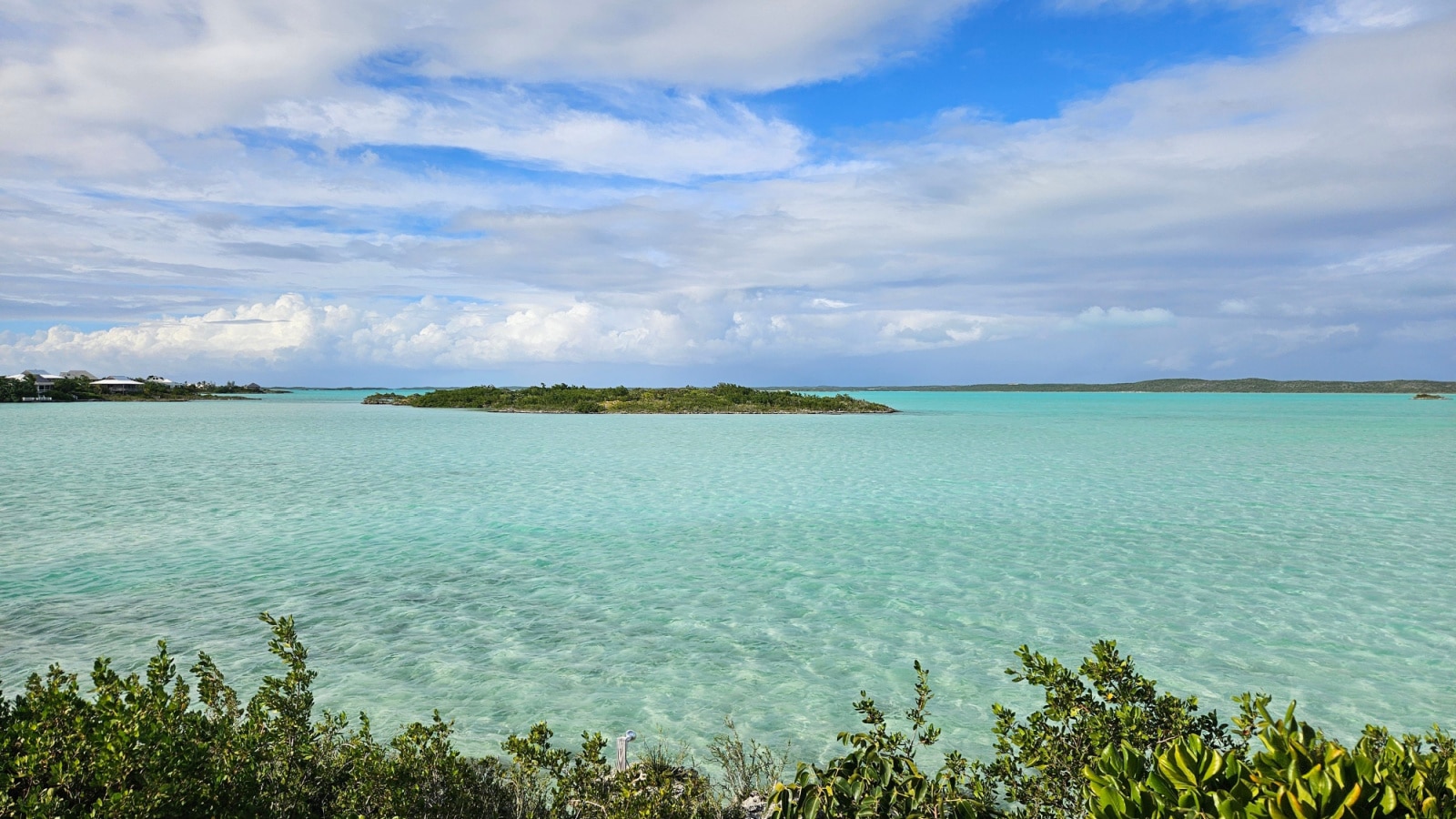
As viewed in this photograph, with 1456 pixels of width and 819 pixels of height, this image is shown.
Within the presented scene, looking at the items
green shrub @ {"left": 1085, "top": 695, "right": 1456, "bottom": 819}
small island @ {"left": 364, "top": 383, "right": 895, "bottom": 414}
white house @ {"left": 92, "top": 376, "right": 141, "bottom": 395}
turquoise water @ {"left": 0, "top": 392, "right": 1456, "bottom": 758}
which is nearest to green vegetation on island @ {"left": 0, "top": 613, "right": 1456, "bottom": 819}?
green shrub @ {"left": 1085, "top": 695, "right": 1456, "bottom": 819}

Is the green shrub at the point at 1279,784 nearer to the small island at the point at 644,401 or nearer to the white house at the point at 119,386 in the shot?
the small island at the point at 644,401

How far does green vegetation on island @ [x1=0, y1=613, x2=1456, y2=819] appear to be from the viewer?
3.17m

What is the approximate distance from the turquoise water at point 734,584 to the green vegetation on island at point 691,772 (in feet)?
7.52

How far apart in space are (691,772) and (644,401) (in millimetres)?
88985

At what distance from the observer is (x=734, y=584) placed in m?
13.3

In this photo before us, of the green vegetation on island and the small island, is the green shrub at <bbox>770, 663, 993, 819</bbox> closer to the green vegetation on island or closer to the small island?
the green vegetation on island

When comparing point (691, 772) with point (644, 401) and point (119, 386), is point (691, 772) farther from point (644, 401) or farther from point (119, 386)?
point (119, 386)

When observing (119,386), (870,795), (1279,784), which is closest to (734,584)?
(870,795)

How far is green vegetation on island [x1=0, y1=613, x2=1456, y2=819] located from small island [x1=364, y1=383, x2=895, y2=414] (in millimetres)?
82767

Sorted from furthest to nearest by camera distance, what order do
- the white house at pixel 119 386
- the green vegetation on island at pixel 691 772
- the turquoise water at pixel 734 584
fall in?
the white house at pixel 119 386
the turquoise water at pixel 734 584
the green vegetation on island at pixel 691 772

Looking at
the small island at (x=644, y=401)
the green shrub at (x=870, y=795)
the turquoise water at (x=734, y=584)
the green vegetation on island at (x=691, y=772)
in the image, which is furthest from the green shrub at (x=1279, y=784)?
the small island at (x=644, y=401)

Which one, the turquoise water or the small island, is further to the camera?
the small island

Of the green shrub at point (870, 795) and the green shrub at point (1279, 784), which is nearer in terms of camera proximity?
the green shrub at point (1279, 784)

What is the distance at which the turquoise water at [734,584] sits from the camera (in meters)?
8.81
